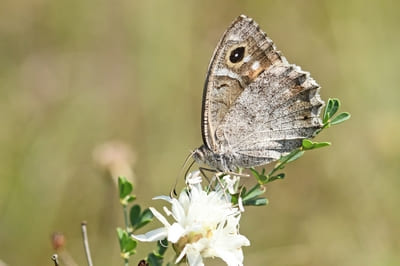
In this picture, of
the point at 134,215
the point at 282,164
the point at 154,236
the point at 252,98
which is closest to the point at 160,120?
the point at 252,98

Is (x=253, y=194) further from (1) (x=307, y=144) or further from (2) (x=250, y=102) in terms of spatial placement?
(2) (x=250, y=102)

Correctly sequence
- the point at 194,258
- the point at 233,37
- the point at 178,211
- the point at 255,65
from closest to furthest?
the point at 194,258 → the point at 178,211 → the point at 233,37 → the point at 255,65

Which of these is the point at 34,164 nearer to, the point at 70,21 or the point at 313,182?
the point at 70,21

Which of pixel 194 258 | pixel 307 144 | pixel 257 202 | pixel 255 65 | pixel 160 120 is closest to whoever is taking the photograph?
pixel 194 258

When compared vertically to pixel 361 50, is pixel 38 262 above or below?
below

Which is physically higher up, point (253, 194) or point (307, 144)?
point (307, 144)

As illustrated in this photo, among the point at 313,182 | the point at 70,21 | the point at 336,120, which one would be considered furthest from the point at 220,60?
the point at 70,21
